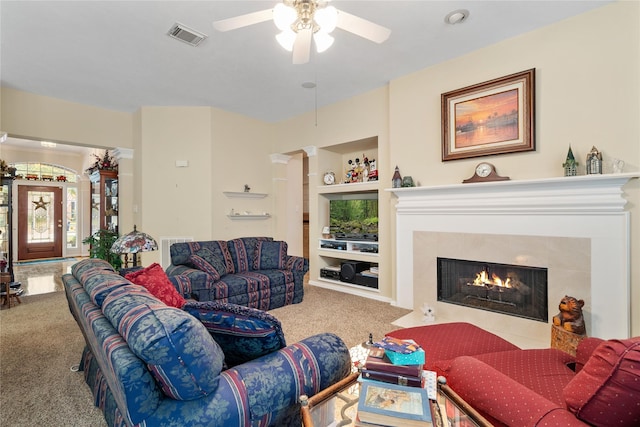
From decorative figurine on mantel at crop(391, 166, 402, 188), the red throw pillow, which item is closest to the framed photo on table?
decorative figurine on mantel at crop(391, 166, 402, 188)

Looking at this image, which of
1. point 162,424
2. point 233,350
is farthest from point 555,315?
point 162,424

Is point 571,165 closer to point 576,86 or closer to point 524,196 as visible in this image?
point 524,196

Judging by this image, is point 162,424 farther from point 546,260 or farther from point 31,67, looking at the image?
point 31,67

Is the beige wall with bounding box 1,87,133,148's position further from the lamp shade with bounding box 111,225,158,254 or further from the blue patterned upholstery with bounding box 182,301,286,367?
the blue patterned upholstery with bounding box 182,301,286,367

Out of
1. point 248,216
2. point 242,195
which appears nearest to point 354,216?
point 248,216

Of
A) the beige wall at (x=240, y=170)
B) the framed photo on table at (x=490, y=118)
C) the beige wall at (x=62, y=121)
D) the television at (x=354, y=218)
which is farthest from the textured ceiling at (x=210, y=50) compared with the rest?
the television at (x=354, y=218)

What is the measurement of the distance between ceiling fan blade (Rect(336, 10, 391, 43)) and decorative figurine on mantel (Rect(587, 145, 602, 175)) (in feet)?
6.56

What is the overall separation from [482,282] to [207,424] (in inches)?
120

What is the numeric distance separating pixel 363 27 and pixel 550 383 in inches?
84.9

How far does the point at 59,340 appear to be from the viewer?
287cm

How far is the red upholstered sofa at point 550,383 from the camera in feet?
2.84

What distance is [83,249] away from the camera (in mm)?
8680

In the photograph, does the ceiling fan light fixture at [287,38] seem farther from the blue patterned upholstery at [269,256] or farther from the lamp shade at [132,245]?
the blue patterned upholstery at [269,256]

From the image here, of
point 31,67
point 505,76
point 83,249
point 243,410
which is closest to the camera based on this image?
point 243,410
